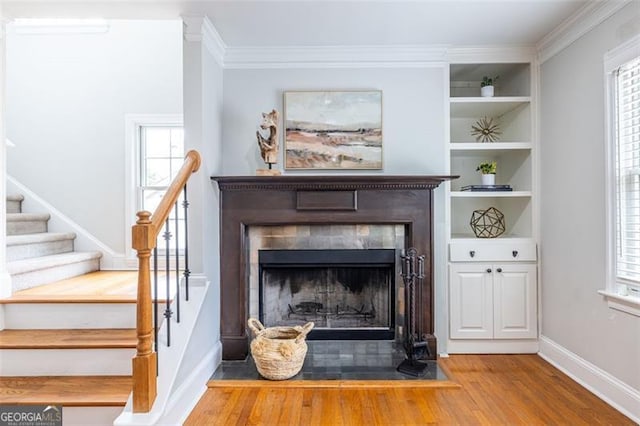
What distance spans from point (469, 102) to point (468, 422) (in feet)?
7.89

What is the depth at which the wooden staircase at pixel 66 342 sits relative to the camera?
1.90m

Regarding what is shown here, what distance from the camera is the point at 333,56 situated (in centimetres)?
304

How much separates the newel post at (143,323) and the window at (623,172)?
263cm

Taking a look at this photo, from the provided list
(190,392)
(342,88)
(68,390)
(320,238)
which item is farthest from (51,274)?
(342,88)

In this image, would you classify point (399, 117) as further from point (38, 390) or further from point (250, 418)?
point (38, 390)

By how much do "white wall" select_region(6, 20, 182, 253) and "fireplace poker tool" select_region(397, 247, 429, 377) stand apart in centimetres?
277

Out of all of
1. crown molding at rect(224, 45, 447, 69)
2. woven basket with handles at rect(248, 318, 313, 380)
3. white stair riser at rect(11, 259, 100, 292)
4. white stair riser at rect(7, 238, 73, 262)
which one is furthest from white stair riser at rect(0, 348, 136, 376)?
crown molding at rect(224, 45, 447, 69)

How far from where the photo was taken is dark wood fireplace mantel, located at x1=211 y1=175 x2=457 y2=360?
9.39ft

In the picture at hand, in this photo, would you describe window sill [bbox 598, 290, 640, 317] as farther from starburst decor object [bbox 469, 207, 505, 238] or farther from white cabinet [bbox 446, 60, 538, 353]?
starburst decor object [bbox 469, 207, 505, 238]

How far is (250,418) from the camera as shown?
6.92 ft

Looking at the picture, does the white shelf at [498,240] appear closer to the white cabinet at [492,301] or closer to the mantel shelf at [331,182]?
the white cabinet at [492,301]

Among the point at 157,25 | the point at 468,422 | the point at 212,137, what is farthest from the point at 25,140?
the point at 468,422

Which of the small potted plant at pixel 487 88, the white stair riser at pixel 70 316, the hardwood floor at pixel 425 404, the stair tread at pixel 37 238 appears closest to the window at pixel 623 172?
the hardwood floor at pixel 425 404

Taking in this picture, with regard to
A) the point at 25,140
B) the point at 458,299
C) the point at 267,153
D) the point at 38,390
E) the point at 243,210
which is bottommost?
the point at 38,390
